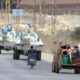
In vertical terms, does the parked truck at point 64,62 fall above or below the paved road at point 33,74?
above

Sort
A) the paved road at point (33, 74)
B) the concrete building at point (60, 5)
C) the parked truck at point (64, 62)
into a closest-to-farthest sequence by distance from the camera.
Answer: the paved road at point (33, 74) < the parked truck at point (64, 62) < the concrete building at point (60, 5)

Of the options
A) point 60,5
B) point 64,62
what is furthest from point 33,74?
point 60,5

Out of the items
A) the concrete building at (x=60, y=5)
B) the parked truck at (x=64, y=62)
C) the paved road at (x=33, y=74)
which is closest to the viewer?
the paved road at (x=33, y=74)

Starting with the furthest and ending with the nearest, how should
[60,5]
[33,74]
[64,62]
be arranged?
[60,5]
[64,62]
[33,74]

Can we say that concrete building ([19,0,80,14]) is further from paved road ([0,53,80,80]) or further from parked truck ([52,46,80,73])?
parked truck ([52,46,80,73])

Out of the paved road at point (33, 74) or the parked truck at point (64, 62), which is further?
the parked truck at point (64, 62)

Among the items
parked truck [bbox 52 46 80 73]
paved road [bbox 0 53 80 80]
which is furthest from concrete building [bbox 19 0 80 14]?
parked truck [bbox 52 46 80 73]

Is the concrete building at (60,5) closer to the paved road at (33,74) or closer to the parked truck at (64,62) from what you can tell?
the paved road at (33,74)

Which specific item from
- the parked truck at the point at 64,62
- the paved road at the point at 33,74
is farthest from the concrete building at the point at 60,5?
the parked truck at the point at 64,62

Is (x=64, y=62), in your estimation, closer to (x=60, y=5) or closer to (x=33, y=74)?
(x=33, y=74)

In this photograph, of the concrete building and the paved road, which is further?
the concrete building

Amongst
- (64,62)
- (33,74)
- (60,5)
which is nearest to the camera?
(33,74)

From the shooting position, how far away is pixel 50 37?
5384cm

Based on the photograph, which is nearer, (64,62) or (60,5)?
(64,62)
